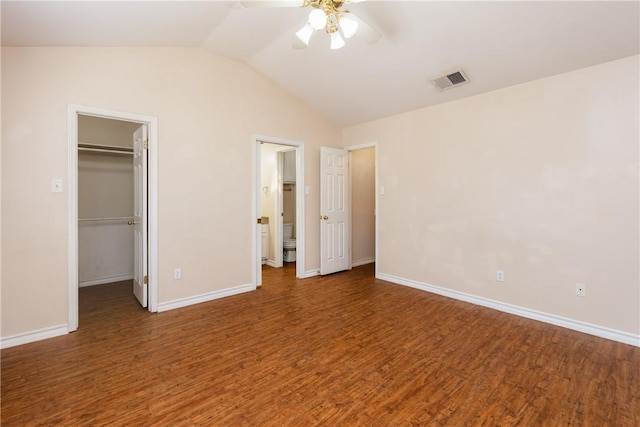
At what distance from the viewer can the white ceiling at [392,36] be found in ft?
7.57

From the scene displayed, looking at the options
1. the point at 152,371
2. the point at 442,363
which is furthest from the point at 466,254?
the point at 152,371

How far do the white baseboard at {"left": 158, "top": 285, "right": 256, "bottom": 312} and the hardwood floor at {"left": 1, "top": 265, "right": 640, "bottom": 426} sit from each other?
15 cm

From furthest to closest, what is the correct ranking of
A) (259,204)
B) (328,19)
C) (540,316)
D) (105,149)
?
(105,149)
(259,204)
(540,316)
(328,19)

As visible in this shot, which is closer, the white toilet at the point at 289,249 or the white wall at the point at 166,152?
the white wall at the point at 166,152

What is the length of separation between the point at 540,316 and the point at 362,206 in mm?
3178

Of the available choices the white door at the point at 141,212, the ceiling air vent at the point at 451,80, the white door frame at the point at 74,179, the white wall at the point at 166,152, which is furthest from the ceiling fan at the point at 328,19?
the white door at the point at 141,212

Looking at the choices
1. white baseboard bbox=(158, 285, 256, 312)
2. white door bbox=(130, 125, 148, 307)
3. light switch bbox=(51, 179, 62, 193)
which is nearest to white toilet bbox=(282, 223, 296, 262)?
white baseboard bbox=(158, 285, 256, 312)

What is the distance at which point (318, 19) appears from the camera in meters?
2.08

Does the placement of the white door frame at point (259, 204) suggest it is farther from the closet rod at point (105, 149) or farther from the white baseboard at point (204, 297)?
the closet rod at point (105, 149)

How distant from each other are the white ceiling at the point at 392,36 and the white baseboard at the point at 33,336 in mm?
2458

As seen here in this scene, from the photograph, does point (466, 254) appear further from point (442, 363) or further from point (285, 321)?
point (285, 321)

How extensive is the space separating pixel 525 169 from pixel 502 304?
1513 mm

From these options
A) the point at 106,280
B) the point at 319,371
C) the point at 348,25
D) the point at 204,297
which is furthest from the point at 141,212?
the point at 348,25

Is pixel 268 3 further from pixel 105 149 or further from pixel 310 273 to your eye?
pixel 310 273
